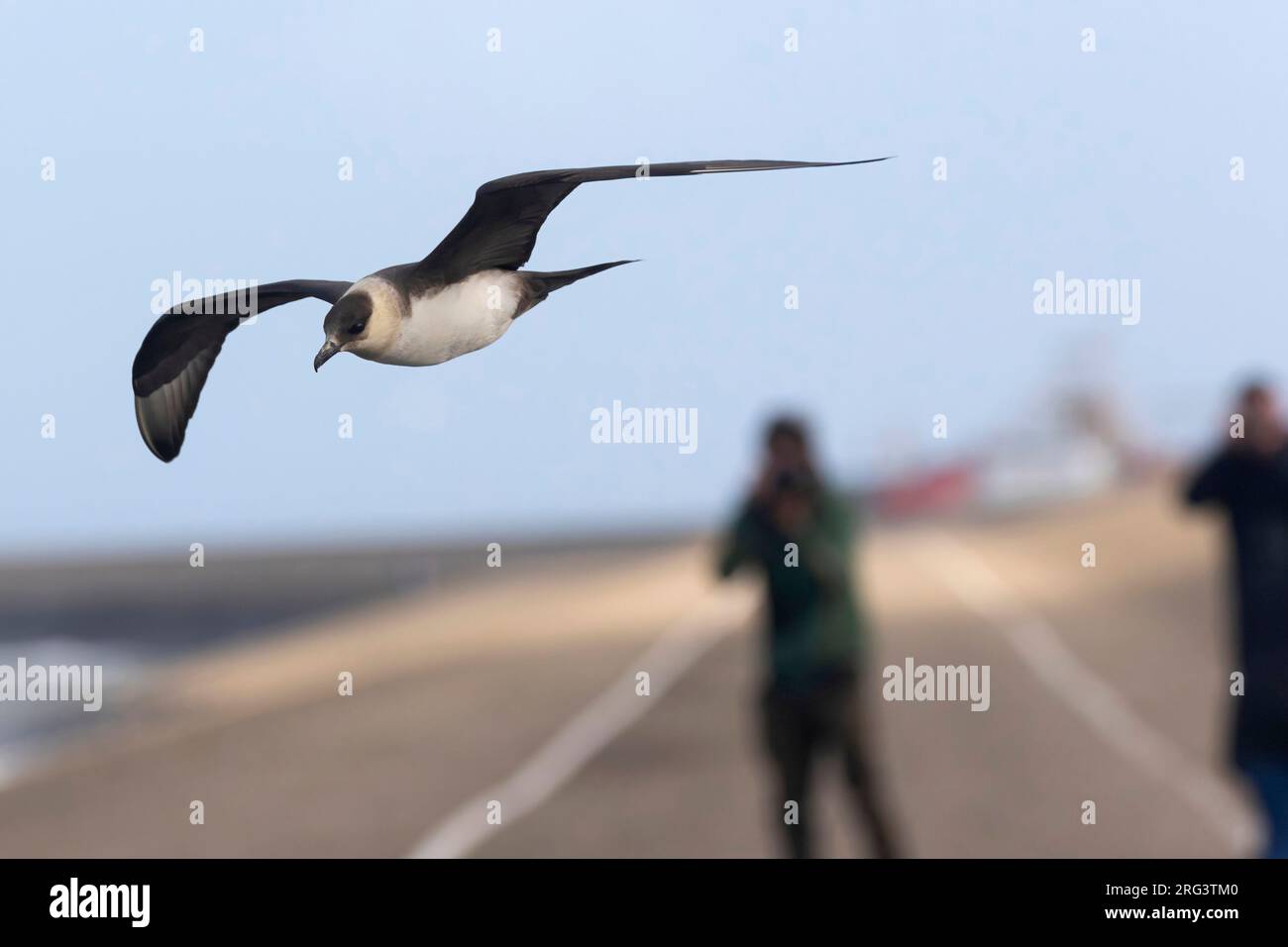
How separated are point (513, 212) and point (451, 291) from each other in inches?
5.0

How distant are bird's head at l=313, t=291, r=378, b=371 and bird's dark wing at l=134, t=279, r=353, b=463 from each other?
40 millimetres

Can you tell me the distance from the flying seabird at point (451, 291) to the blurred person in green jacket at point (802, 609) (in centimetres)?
756

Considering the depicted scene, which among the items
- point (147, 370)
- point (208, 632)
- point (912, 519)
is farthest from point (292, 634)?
point (912, 519)

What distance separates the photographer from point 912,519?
573 feet

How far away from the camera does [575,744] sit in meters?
31.9

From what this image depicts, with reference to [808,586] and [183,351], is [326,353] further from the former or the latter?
[808,586]

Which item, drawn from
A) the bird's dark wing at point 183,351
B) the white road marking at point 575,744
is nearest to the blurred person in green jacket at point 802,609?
the white road marking at point 575,744

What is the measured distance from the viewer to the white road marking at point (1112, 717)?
2369cm

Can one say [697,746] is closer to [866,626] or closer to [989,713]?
[989,713]

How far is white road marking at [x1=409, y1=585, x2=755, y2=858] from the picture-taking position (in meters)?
23.1

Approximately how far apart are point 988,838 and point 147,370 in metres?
21.6

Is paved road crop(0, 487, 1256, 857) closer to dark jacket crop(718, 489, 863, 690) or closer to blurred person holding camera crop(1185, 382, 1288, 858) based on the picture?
dark jacket crop(718, 489, 863, 690)

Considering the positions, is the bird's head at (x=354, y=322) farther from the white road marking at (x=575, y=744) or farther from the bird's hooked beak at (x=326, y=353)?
the white road marking at (x=575, y=744)

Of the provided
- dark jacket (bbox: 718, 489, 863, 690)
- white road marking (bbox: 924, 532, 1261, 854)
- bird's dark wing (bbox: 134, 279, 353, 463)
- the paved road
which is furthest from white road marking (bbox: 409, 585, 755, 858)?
white road marking (bbox: 924, 532, 1261, 854)
